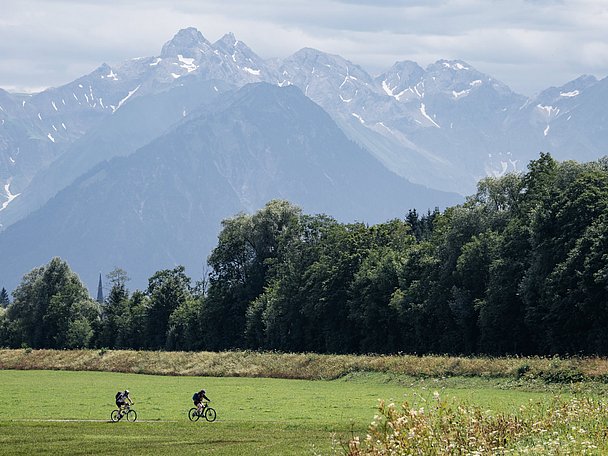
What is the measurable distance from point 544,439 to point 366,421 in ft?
60.8

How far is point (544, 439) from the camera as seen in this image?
24.1 m

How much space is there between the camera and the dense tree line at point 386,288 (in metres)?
77.6

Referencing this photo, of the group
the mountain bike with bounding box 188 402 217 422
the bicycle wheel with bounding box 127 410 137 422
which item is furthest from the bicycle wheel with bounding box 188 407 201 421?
the bicycle wheel with bounding box 127 410 137 422

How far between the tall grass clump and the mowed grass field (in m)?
1.41

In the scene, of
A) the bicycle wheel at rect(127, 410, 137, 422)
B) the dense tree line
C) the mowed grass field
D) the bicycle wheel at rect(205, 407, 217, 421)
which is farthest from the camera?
the dense tree line

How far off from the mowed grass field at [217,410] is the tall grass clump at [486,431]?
4.64 ft

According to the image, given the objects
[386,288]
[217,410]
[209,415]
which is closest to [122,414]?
[209,415]

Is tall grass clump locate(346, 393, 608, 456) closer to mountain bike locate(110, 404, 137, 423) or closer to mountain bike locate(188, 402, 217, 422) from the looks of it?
mountain bike locate(188, 402, 217, 422)

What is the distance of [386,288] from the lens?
103875 mm

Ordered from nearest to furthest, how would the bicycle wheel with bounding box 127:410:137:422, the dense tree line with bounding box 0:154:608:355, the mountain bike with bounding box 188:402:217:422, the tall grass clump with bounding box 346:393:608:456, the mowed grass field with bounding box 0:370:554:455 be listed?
the tall grass clump with bounding box 346:393:608:456 → the mowed grass field with bounding box 0:370:554:455 → the mountain bike with bounding box 188:402:217:422 → the bicycle wheel with bounding box 127:410:137:422 → the dense tree line with bounding box 0:154:608:355

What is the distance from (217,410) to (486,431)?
29996 mm

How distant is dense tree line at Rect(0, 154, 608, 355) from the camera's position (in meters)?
77.6

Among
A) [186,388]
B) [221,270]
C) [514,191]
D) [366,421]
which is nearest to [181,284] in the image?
[221,270]

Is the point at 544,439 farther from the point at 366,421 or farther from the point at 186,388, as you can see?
the point at 186,388
